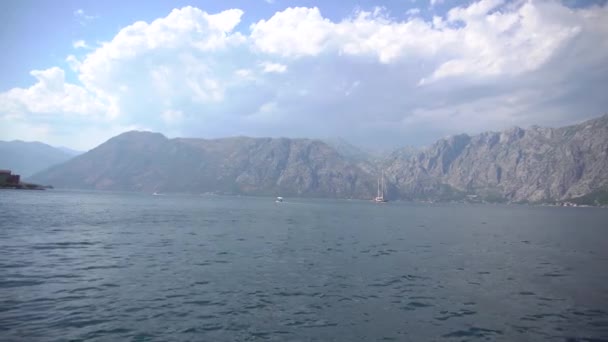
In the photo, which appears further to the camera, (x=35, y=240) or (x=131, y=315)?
(x=35, y=240)

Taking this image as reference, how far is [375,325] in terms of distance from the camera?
86.3 feet

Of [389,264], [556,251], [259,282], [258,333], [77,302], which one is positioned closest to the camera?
[258,333]

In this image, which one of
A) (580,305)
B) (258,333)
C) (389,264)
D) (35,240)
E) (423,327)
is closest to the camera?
(258,333)

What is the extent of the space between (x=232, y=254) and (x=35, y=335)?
110ft

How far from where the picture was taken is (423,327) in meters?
26.2

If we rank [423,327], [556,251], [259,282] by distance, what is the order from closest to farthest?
[423,327] → [259,282] → [556,251]

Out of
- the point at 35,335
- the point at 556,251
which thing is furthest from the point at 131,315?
the point at 556,251

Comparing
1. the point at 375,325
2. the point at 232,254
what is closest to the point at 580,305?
the point at 375,325

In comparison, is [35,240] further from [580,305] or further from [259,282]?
[580,305]

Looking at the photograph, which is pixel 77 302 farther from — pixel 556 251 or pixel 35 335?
pixel 556 251

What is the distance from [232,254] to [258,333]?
3209cm

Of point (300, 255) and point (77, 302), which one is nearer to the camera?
point (77, 302)

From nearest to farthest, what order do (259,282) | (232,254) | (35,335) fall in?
(35,335) < (259,282) < (232,254)

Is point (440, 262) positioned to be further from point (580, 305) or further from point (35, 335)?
point (35, 335)
